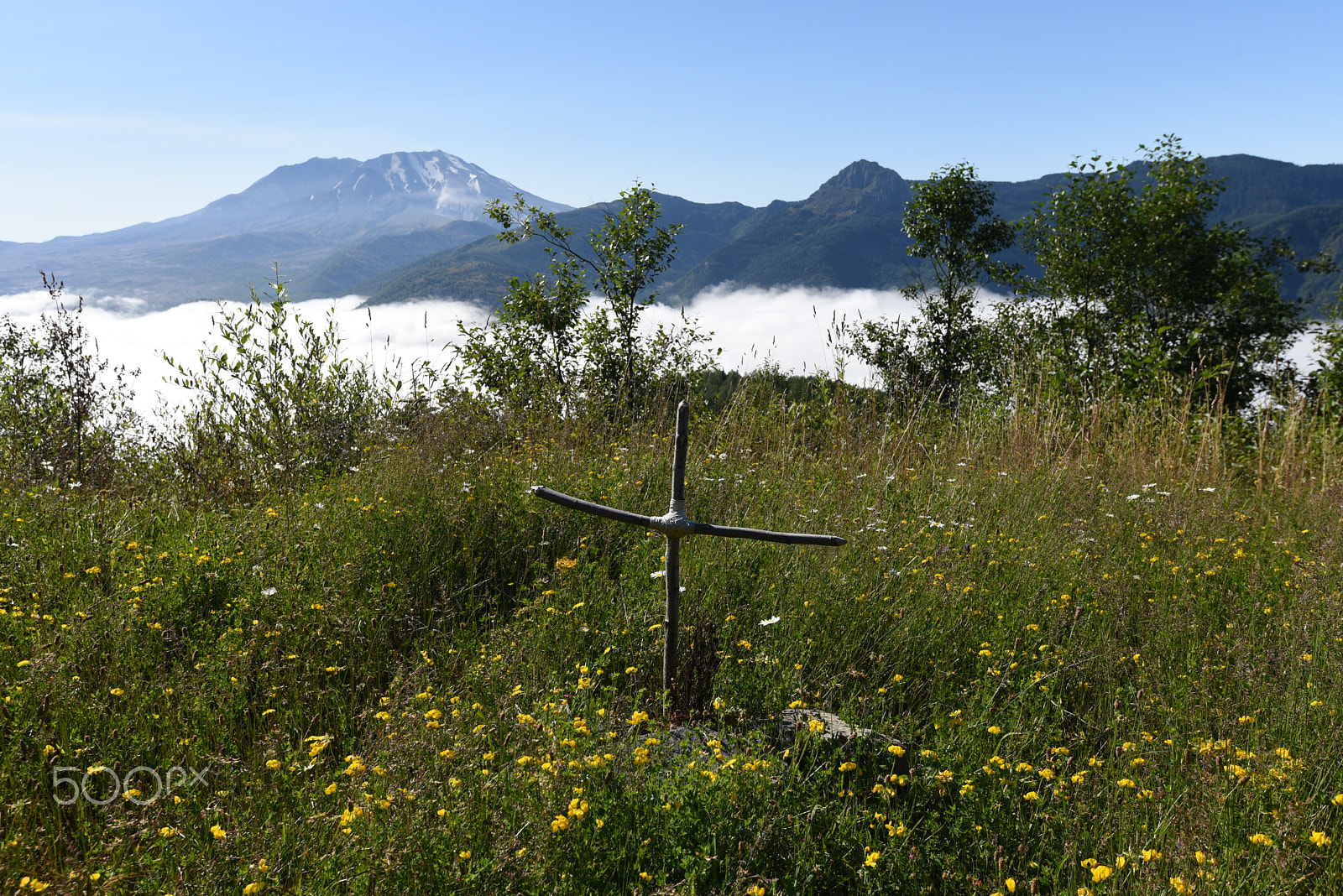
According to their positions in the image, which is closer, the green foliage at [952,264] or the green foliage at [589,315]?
the green foliage at [589,315]

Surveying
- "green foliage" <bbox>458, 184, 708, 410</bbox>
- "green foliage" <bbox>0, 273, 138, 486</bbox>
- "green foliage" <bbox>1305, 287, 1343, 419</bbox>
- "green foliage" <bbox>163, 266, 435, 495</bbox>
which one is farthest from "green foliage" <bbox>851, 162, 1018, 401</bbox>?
"green foliage" <bbox>0, 273, 138, 486</bbox>

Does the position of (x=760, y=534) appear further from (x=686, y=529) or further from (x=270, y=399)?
(x=270, y=399)

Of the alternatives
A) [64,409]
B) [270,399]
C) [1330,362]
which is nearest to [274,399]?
[270,399]

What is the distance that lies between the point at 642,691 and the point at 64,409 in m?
7.51

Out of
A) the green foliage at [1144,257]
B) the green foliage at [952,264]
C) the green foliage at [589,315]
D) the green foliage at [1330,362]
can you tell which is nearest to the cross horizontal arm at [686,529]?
the green foliage at [589,315]

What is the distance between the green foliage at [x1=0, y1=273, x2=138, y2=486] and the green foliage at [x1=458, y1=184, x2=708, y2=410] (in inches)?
161

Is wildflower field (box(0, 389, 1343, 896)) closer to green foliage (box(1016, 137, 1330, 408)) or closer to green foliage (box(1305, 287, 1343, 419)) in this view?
green foliage (box(1305, 287, 1343, 419))

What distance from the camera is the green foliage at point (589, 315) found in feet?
34.6

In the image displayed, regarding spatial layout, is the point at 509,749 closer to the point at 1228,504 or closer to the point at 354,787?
the point at 354,787

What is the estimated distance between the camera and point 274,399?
6371 millimetres

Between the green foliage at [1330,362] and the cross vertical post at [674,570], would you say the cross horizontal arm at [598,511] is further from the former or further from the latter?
the green foliage at [1330,362]

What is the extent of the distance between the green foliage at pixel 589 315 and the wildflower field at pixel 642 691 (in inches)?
218

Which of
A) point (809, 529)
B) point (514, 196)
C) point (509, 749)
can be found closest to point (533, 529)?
point (809, 529)

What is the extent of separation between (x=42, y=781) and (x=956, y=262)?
20377 mm
